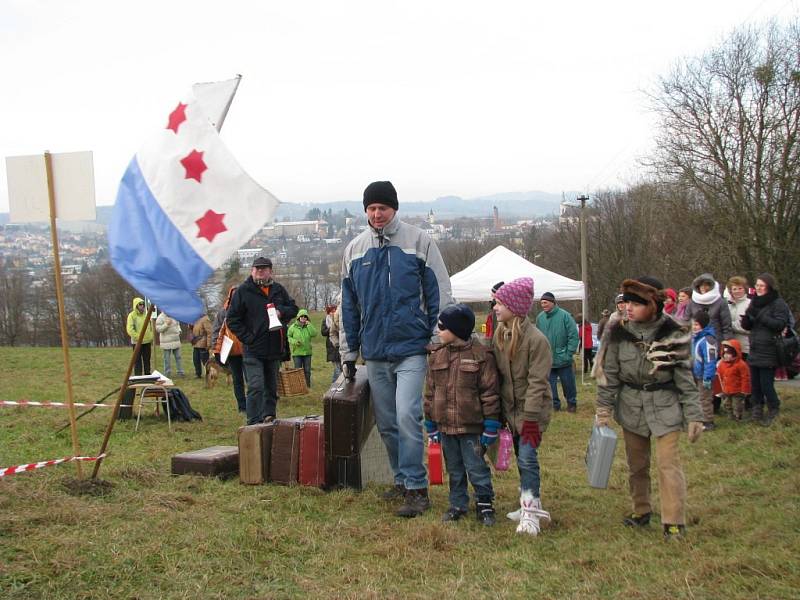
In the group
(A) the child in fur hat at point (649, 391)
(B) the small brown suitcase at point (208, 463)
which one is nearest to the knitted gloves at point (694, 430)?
(A) the child in fur hat at point (649, 391)

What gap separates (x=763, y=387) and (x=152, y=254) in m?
7.98

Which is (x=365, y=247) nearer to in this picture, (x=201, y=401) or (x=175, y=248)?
(x=175, y=248)

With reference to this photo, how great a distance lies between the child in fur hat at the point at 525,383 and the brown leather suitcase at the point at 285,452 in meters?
1.91

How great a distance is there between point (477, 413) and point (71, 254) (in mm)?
45586

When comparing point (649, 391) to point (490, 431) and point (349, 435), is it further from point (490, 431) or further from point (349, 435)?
point (349, 435)

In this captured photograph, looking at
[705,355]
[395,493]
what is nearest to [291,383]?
[705,355]

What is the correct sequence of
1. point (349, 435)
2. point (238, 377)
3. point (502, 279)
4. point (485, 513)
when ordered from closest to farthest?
point (485, 513), point (349, 435), point (238, 377), point (502, 279)

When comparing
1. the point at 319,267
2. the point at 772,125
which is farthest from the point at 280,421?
the point at 319,267

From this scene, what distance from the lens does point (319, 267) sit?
152 ft

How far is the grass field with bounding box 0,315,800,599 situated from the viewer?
14.6 ft

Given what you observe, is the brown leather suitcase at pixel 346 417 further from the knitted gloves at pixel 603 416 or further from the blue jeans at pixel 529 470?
the knitted gloves at pixel 603 416

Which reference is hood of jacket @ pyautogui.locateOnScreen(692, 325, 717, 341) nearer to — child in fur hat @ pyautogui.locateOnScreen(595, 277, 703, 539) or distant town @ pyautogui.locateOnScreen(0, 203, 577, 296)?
child in fur hat @ pyautogui.locateOnScreen(595, 277, 703, 539)

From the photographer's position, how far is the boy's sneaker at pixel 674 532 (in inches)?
214

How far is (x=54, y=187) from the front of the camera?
6.20m
